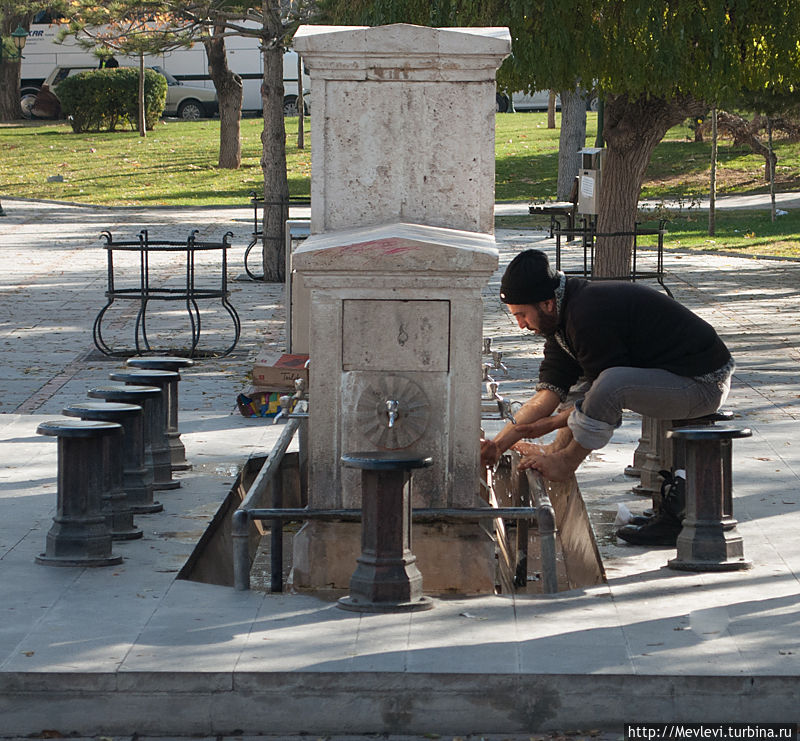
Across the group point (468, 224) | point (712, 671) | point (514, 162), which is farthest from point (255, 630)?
point (514, 162)

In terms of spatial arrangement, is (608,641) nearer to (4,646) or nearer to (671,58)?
(4,646)

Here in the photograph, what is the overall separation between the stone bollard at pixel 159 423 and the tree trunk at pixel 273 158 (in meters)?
10.0

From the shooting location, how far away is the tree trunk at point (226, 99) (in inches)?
1195

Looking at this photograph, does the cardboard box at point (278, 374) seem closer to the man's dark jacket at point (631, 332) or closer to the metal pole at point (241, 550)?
the man's dark jacket at point (631, 332)

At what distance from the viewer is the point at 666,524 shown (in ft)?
19.3

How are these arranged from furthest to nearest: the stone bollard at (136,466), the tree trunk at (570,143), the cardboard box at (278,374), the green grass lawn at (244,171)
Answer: the tree trunk at (570,143) → the green grass lawn at (244,171) → the cardboard box at (278,374) → the stone bollard at (136,466)

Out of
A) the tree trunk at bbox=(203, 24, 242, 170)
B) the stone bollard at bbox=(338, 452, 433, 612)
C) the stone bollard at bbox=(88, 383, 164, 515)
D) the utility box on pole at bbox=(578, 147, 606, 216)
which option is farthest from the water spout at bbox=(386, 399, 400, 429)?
the tree trunk at bbox=(203, 24, 242, 170)

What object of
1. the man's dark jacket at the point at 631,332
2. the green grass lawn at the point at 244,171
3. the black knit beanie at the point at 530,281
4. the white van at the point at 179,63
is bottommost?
the green grass lawn at the point at 244,171

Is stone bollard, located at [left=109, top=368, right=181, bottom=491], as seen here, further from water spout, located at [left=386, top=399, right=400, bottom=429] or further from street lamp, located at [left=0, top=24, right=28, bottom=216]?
street lamp, located at [left=0, top=24, right=28, bottom=216]

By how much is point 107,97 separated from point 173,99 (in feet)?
19.6

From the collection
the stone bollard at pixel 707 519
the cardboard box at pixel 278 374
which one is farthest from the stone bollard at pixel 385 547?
the cardboard box at pixel 278 374

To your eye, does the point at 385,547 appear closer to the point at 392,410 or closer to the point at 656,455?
the point at 392,410

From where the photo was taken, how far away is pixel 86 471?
216 inches

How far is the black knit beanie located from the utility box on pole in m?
8.62
